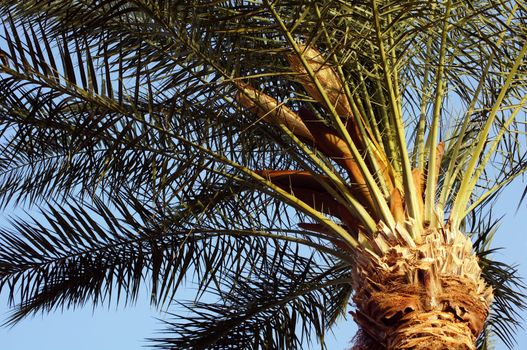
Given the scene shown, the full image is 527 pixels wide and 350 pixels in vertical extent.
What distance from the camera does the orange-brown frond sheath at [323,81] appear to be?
601cm

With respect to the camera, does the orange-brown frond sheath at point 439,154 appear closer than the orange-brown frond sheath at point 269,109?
No

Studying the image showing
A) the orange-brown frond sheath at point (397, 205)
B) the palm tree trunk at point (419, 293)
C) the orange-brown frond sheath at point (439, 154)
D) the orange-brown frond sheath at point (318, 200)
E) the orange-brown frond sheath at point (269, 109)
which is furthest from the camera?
the orange-brown frond sheath at point (318, 200)

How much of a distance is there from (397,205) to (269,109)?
1189 mm

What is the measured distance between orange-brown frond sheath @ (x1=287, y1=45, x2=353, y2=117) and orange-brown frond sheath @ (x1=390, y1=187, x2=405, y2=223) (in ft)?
2.43

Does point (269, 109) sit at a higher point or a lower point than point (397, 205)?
higher

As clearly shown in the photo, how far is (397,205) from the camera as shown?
600cm

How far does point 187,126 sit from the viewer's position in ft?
22.0

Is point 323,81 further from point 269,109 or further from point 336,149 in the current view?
point 336,149

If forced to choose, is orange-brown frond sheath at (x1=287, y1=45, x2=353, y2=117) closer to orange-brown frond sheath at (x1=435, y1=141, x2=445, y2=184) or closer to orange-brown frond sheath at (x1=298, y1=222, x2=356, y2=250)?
orange-brown frond sheath at (x1=435, y1=141, x2=445, y2=184)

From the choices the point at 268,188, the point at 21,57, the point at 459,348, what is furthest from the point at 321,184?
the point at 21,57

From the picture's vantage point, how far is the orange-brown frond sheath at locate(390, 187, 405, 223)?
233 inches

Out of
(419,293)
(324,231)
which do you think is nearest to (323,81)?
(324,231)

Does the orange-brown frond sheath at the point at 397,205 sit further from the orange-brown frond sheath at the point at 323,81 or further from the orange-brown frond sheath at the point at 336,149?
the orange-brown frond sheath at the point at 323,81

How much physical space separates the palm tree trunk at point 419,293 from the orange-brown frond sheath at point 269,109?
1.25 metres
